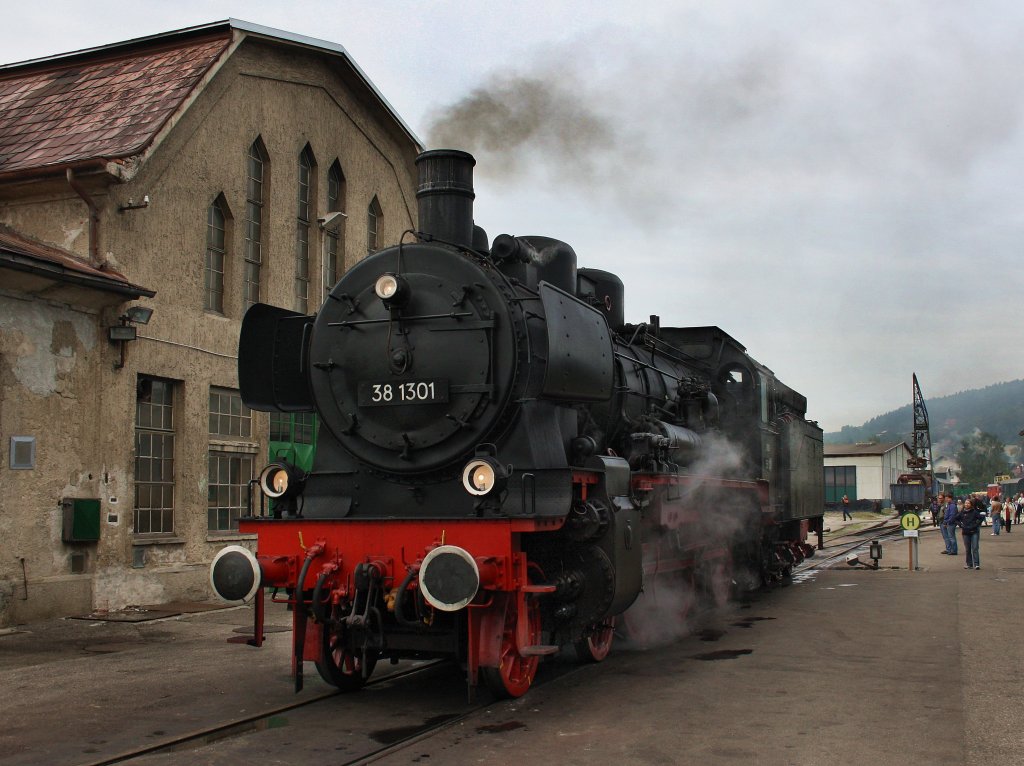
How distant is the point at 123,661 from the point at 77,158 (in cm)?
583

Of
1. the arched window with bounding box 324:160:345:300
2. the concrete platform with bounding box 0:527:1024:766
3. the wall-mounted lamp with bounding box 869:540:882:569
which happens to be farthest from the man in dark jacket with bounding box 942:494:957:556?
the arched window with bounding box 324:160:345:300

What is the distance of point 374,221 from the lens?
1653 centimetres

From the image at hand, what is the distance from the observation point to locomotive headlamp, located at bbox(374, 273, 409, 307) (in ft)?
21.8

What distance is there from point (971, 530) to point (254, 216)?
13.2 metres

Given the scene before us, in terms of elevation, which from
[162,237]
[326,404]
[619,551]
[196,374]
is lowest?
[619,551]

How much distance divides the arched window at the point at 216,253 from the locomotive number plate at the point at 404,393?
Answer: 258 inches

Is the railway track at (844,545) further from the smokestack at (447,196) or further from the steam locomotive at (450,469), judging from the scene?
the smokestack at (447,196)

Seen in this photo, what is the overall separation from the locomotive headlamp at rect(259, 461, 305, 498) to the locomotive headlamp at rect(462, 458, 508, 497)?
5.04 feet

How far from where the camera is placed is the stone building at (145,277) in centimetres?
1023

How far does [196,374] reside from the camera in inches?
483

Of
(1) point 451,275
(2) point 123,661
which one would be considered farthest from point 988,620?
(2) point 123,661

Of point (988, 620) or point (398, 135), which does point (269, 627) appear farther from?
point (398, 135)

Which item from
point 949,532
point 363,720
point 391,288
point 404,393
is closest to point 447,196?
point 391,288

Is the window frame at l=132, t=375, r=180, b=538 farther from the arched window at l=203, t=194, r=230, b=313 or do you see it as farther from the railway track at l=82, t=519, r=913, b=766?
the railway track at l=82, t=519, r=913, b=766
